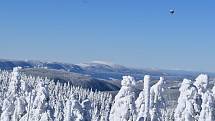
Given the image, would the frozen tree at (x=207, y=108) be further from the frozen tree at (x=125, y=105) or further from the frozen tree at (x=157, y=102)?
the frozen tree at (x=125, y=105)

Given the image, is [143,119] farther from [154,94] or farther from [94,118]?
[94,118]

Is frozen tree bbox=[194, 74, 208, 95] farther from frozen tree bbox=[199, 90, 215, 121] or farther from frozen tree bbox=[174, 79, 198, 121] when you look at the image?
frozen tree bbox=[199, 90, 215, 121]

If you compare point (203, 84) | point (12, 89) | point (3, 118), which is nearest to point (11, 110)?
point (3, 118)

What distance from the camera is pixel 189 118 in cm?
4800

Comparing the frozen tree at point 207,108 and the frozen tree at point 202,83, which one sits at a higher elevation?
the frozen tree at point 202,83

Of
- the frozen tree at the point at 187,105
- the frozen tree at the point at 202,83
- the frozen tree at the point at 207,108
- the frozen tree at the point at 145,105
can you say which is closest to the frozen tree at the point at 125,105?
the frozen tree at the point at 145,105

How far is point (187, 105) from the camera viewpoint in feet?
159

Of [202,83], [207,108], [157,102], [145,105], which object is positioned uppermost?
[202,83]

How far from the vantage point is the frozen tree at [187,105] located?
48031mm

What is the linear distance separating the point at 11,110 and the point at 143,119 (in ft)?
104

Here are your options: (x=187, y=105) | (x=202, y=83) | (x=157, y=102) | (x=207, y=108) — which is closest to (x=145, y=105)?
(x=157, y=102)

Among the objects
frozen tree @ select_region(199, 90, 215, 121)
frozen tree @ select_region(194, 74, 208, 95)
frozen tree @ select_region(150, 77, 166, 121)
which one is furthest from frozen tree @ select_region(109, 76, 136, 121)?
frozen tree @ select_region(199, 90, 215, 121)

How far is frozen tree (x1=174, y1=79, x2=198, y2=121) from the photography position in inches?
1891

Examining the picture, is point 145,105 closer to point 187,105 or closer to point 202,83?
point 187,105
